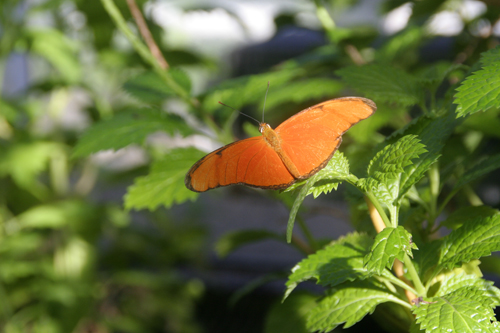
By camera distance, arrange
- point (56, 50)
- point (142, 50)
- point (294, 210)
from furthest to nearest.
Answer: point (56, 50) → point (142, 50) → point (294, 210)

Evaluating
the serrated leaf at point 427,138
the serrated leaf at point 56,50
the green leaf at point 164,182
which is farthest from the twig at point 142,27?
the serrated leaf at point 56,50

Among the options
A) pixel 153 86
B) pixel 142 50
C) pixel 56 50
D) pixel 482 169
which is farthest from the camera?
pixel 56 50

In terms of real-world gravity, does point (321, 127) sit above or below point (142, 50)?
below

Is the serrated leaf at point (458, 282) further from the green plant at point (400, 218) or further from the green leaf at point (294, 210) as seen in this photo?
the green leaf at point (294, 210)

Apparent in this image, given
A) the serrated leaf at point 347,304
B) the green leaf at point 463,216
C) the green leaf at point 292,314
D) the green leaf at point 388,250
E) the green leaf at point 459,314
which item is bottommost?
the green leaf at point 292,314

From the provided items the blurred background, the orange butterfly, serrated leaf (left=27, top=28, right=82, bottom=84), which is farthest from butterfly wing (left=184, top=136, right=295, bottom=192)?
serrated leaf (left=27, top=28, right=82, bottom=84)

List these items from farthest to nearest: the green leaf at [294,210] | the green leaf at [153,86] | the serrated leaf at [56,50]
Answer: the serrated leaf at [56,50] → the green leaf at [153,86] → the green leaf at [294,210]

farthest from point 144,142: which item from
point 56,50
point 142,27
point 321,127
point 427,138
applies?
point 56,50

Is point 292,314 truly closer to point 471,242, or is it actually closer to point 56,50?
point 471,242
